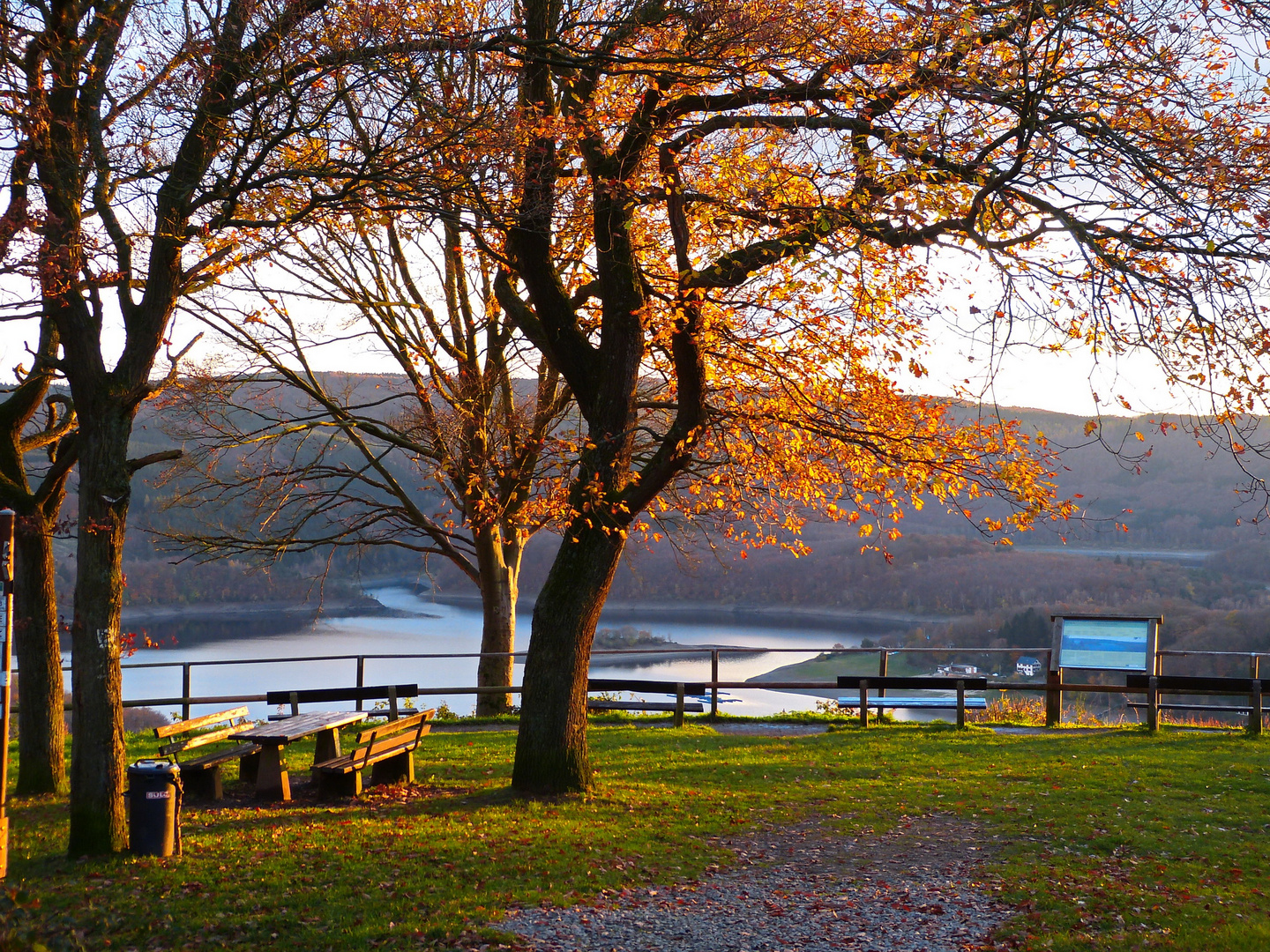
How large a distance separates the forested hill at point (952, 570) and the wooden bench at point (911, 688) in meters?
23.9

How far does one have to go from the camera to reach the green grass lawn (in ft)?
16.5

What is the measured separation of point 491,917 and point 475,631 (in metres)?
37.8

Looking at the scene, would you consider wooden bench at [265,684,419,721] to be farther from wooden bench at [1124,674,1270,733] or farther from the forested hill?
the forested hill

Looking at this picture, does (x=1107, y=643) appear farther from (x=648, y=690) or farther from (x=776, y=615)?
(x=776, y=615)

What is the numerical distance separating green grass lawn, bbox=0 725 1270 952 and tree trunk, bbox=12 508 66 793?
0.50 metres

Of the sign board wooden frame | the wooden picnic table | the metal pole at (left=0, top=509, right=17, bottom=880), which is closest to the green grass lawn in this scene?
the wooden picnic table

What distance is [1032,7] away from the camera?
591 cm

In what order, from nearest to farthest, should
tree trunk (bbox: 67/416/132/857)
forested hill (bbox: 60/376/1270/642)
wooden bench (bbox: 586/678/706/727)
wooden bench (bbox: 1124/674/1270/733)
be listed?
tree trunk (bbox: 67/416/132/857) → wooden bench (bbox: 1124/674/1270/733) → wooden bench (bbox: 586/678/706/727) → forested hill (bbox: 60/376/1270/642)

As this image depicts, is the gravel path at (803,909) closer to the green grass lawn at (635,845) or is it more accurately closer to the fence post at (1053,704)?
the green grass lawn at (635,845)

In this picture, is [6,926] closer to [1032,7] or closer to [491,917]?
[491,917]

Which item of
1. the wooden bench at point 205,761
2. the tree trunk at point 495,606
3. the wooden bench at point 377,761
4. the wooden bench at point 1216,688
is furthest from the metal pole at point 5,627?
the wooden bench at point 1216,688

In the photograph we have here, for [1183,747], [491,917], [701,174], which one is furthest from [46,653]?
[1183,747]

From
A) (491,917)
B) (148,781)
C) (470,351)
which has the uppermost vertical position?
(470,351)

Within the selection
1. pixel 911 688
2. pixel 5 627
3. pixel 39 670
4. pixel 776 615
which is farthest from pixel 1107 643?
pixel 776 615
